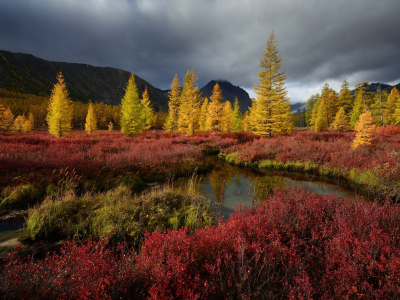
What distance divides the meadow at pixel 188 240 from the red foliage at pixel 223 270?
2cm

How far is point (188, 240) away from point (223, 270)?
73 centimetres

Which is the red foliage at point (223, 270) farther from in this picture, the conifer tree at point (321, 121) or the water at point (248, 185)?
the conifer tree at point (321, 121)

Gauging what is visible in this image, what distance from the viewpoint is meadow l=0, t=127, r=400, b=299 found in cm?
220

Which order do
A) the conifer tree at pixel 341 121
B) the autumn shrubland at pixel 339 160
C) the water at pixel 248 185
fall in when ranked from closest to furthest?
the water at pixel 248 185 → the autumn shrubland at pixel 339 160 → the conifer tree at pixel 341 121

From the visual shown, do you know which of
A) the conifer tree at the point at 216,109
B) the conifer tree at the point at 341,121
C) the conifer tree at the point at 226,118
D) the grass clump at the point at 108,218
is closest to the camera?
the grass clump at the point at 108,218

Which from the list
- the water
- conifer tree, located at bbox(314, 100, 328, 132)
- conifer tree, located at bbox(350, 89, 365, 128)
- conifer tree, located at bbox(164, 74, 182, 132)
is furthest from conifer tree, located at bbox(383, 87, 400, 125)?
conifer tree, located at bbox(164, 74, 182, 132)

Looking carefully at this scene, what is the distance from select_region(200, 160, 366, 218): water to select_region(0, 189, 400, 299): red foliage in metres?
3.24

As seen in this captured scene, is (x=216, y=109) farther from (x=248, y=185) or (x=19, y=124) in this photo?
(x=19, y=124)

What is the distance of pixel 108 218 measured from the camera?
497 cm

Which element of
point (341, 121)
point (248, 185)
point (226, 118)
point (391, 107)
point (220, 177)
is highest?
point (391, 107)

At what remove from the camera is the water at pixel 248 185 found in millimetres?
7580

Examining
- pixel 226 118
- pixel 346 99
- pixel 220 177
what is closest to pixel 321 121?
pixel 346 99

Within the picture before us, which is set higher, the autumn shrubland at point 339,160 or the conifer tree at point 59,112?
the conifer tree at point 59,112

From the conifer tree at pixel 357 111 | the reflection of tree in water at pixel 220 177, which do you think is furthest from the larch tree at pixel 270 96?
the conifer tree at pixel 357 111
